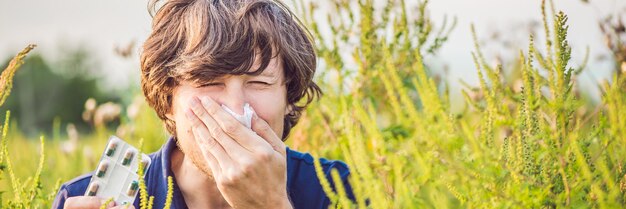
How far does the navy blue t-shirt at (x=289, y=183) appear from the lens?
107 inches

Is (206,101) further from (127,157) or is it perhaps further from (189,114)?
(127,157)

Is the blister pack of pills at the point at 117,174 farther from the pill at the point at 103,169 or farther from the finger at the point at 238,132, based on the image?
the finger at the point at 238,132

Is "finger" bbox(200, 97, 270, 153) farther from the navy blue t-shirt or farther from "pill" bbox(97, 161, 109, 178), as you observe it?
the navy blue t-shirt

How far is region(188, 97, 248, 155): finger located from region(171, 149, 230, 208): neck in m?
0.45

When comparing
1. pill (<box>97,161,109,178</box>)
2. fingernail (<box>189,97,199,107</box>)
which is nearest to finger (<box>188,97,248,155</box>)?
fingernail (<box>189,97,199,107</box>)

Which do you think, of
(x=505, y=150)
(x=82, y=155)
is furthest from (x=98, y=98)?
(x=505, y=150)

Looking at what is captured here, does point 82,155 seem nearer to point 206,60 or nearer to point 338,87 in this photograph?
point 338,87

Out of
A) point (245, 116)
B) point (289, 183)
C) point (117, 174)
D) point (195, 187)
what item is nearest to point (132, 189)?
point (117, 174)

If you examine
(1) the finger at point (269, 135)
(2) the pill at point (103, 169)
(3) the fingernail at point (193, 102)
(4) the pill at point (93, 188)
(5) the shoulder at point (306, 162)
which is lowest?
(4) the pill at point (93, 188)

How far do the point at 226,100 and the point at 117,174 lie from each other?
367 mm

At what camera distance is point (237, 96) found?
2.40 meters

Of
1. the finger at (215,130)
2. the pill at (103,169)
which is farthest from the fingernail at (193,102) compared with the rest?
the pill at (103,169)

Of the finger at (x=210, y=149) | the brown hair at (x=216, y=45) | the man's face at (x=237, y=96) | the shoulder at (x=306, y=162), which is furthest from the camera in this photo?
the shoulder at (x=306, y=162)

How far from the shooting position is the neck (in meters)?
2.77
